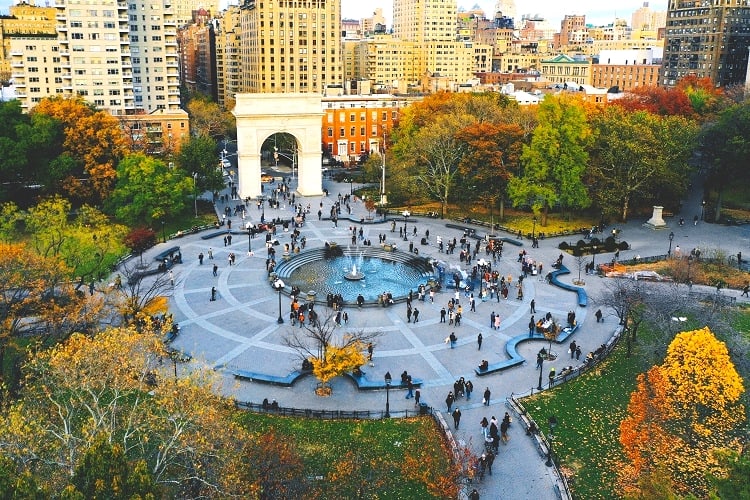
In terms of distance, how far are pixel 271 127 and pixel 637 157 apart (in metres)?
35.0

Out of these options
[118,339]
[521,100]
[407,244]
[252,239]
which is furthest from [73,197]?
[521,100]

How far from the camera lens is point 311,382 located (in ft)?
99.8

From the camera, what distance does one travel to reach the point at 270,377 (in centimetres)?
2997

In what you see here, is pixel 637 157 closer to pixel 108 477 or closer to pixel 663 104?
pixel 663 104

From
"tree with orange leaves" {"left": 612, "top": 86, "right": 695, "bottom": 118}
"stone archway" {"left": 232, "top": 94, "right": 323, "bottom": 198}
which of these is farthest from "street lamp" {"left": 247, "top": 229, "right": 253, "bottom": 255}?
"tree with orange leaves" {"left": 612, "top": 86, "right": 695, "bottom": 118}

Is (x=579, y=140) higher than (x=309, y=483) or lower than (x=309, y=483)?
higher

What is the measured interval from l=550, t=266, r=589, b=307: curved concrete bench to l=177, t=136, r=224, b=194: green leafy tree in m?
33.9

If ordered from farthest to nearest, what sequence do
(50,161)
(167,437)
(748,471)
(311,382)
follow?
(50,161), (311,382), (167,437), (748,471)

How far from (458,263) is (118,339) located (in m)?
29.7

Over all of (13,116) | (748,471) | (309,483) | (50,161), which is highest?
(13,116)

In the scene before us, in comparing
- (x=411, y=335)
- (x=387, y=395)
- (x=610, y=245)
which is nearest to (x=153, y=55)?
(x=610, y=245)

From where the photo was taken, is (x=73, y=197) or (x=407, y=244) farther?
(x=73, y=197)

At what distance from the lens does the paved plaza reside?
90.3 ft

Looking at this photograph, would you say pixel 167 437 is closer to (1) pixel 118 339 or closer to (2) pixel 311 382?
(1) pixel 118 339
